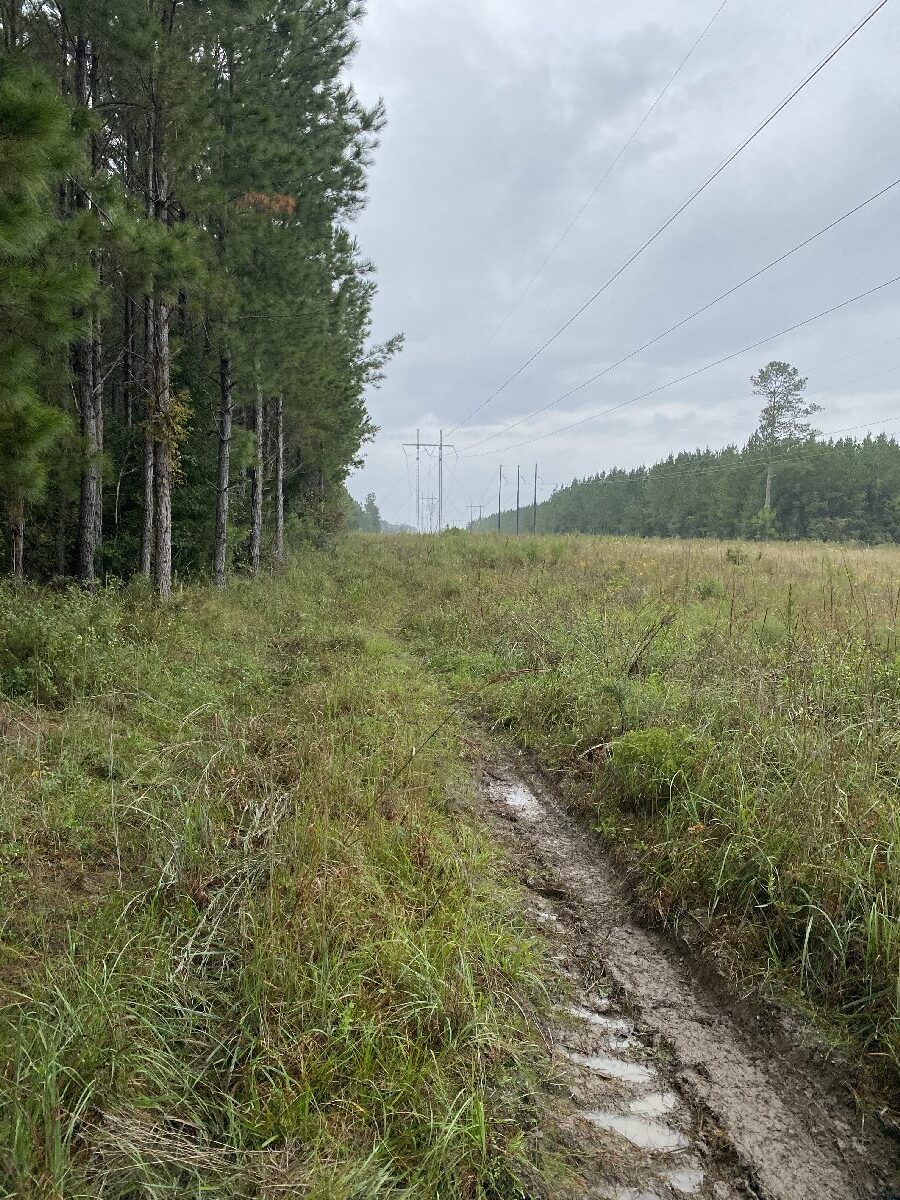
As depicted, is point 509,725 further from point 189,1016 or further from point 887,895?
point 189,1016

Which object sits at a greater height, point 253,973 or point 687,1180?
point 253,973

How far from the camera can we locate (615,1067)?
2.44m

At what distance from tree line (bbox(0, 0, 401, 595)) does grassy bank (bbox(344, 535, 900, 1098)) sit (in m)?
4.66

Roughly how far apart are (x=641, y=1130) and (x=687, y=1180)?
0.62ft

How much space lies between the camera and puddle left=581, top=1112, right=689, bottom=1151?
2131mm

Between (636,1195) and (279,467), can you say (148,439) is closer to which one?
(279,467)

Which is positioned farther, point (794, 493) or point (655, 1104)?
point (794, 493)

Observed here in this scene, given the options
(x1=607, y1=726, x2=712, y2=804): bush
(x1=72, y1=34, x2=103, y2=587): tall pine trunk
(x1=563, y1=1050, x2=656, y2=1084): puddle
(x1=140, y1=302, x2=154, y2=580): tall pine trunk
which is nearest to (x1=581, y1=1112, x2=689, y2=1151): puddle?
(x1=563, y1=1050, x2=656, y2=1084): puddle

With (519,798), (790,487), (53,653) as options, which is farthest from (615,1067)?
(790,487)

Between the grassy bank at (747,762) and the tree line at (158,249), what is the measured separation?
4.66 metres

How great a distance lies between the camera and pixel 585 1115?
2.20 meters

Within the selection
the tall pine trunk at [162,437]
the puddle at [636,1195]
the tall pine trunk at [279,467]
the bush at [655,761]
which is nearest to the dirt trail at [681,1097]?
the puddle at [636,1195]

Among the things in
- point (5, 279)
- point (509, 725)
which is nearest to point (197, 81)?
point (5, 279)

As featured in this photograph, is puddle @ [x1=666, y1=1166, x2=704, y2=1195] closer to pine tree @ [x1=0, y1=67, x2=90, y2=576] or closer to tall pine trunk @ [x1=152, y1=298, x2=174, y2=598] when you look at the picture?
pine tree @ [x1=0, y1=67, x2=90, y2=576]
